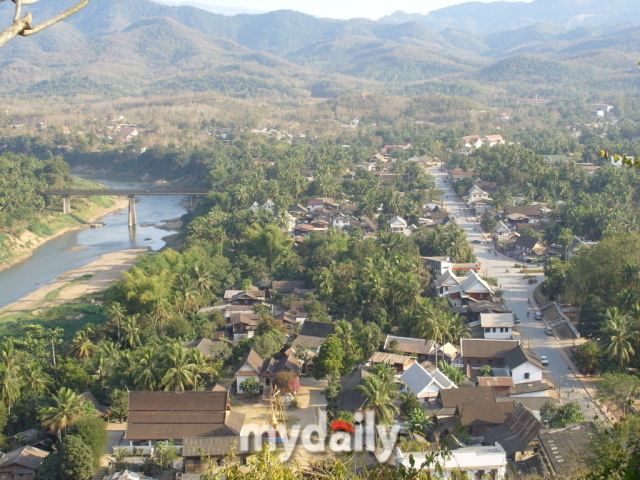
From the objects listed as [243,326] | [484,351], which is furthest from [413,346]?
[243,326]

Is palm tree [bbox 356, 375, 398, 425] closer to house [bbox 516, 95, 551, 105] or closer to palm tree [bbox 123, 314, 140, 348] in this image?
palm tree [bbox 123, 314, 140, 348]

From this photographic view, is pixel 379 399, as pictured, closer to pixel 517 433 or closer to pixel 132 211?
pixel 517 433

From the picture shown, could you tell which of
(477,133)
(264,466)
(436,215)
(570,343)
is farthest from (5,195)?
(477,133)

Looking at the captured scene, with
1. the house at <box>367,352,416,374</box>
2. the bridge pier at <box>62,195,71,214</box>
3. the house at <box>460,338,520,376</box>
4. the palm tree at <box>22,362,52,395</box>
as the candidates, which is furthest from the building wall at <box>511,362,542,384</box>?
the bridge pier at <box>62,195,71,214</box>

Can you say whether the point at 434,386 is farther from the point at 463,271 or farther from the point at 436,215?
the point at 436,215

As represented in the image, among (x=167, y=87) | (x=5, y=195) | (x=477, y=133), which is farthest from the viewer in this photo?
(x=167, y=87)

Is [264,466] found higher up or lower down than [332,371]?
higher up
